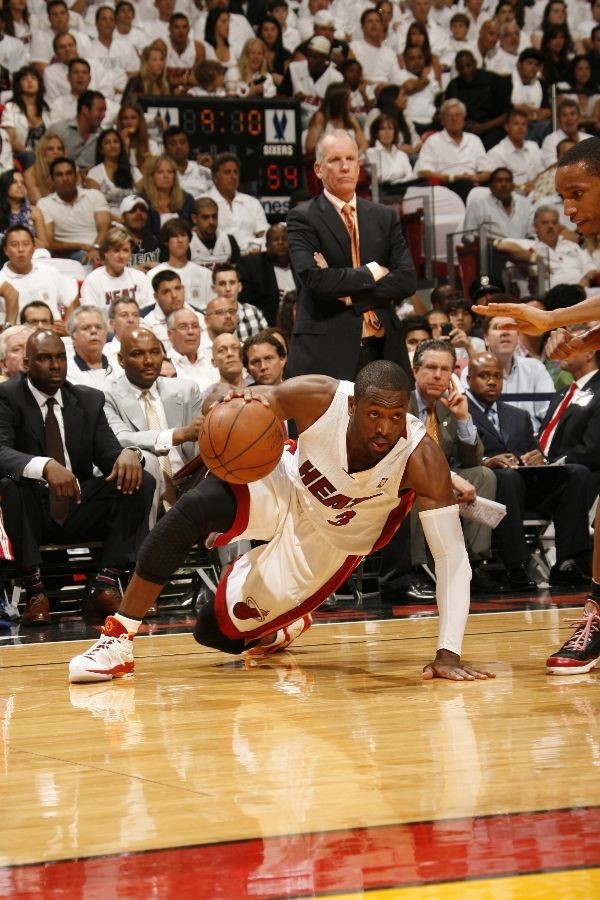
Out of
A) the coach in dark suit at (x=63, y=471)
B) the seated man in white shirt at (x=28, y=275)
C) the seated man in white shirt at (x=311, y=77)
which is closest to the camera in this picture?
the coach in dark suit at (x=63, y=471)

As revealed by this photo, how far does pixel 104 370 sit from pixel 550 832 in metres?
6.18

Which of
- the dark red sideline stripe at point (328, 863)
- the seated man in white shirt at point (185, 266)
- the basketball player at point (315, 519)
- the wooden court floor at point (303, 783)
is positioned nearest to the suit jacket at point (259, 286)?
the seated man in white shirt at point (185, 266)

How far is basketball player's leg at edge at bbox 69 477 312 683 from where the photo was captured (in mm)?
4340

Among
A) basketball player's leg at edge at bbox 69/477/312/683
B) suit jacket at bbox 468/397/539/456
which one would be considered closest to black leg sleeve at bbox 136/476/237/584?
basketball player's leg at edge at bbox 69/477/312/683

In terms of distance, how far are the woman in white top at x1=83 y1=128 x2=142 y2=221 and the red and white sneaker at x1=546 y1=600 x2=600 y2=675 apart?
785 cm

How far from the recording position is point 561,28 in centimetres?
1479

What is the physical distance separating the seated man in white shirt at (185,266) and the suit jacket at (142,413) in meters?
2.87

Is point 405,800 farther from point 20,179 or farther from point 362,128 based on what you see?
point 362,128

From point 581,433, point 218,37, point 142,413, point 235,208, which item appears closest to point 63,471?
point 142,413

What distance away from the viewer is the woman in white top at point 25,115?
37.2 feet

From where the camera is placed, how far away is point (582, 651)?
422 centimetres

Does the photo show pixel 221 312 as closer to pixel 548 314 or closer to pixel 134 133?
pixel 134 133

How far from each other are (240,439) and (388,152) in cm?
903

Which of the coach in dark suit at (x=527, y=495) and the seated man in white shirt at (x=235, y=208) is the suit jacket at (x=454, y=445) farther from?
the seated man in white shirt at (x=235, y=208)
